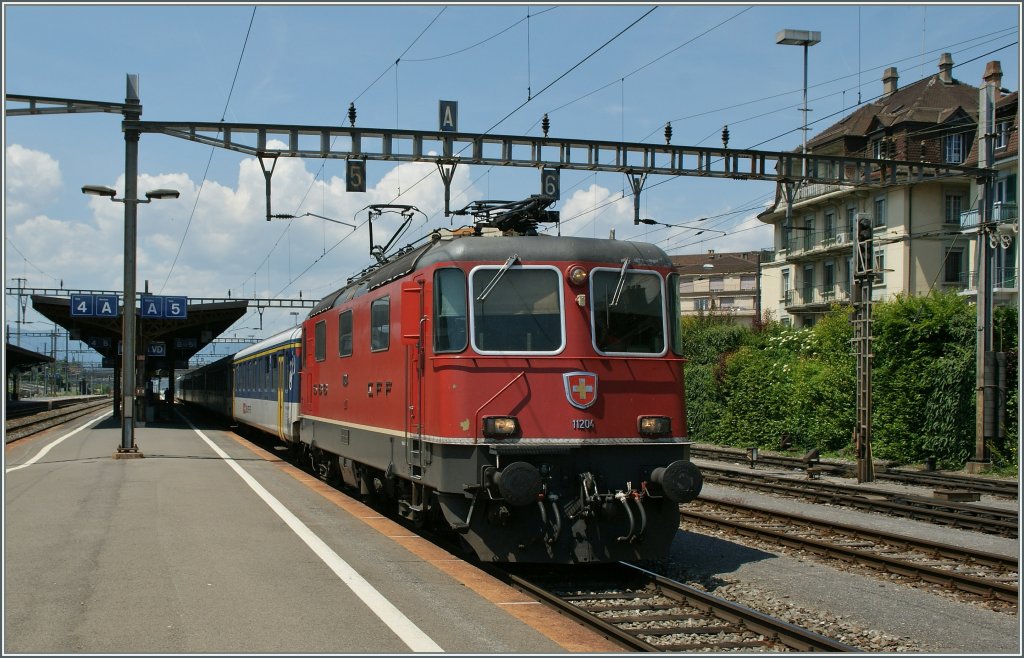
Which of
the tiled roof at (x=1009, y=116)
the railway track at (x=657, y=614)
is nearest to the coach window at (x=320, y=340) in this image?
the railway track at (x=657, y=614)

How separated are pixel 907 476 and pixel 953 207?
2422 cm

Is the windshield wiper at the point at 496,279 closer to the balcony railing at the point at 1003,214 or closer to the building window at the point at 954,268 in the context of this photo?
the balcony railing at the point at 1003,214

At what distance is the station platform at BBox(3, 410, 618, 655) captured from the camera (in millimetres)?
6387

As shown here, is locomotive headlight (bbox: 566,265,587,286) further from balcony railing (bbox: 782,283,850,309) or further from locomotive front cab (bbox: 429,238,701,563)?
balcony railing (bbox: 782,283,850,309)

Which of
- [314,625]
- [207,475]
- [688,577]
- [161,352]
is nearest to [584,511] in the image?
[688,577]

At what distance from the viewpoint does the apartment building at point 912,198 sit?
121ft

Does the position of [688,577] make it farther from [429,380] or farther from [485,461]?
[429,380]

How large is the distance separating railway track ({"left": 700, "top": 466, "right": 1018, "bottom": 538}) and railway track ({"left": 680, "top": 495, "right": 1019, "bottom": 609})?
7.27 feet

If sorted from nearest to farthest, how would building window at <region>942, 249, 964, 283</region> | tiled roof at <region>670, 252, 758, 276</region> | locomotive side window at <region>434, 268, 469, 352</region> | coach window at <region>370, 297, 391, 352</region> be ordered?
locomotive side window at <region>434, 268, 469, 352</region>
coach window at <region>370, 297, 391, 352</region>
building window at <region>942, 249, 964, 283</region>
tiled roof at <region>670, 252, 758, 276</region>

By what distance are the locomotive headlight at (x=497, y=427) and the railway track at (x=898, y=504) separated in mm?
7746

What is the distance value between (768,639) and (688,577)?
250 cm

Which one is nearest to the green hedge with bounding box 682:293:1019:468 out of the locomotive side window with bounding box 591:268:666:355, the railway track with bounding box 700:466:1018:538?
the railway track with bounding box 700:466:1018:538

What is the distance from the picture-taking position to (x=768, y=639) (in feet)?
24.2

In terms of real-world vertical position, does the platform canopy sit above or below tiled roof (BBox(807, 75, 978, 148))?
below
